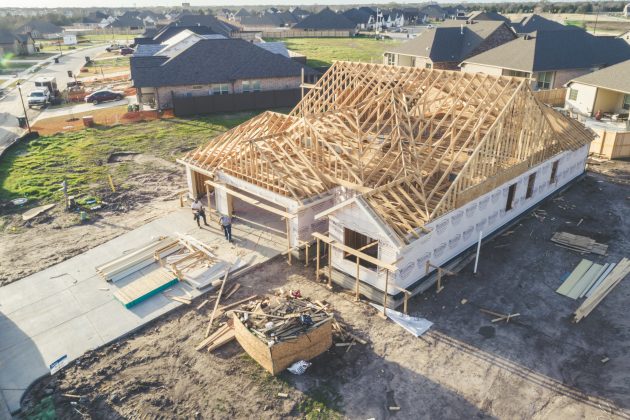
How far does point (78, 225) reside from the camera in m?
21.6

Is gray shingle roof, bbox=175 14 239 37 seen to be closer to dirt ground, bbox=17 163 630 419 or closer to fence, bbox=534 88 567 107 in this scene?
fence, bbox=534 88 567 107

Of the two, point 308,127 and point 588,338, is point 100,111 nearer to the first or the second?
point 308,127

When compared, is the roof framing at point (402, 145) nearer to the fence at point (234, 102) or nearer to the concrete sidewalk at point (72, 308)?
the concrete sidewalk at point (72, 308)

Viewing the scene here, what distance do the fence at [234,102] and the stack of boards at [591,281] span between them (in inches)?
1284

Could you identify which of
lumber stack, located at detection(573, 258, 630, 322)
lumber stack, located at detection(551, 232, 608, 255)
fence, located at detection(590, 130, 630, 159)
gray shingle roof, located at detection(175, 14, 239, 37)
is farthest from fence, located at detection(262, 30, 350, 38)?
lumber stack, located at detection(573, 258, 630, 322)

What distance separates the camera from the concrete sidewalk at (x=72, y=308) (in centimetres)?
1346

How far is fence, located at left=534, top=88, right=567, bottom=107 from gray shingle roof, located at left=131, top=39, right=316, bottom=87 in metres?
21.8

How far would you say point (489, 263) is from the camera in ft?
59.8

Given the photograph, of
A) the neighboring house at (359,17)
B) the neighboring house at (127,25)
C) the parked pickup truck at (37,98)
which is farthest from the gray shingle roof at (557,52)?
the neighboring house at (127,25)

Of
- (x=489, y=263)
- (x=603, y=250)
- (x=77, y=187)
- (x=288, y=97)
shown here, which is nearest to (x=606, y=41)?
(x=288, y=97)

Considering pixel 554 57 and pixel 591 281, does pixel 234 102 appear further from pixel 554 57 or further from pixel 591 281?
pixel 591 281

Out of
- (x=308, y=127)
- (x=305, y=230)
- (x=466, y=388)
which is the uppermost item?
(x=308, y=127)

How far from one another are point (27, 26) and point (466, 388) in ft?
442

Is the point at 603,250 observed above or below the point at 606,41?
below
